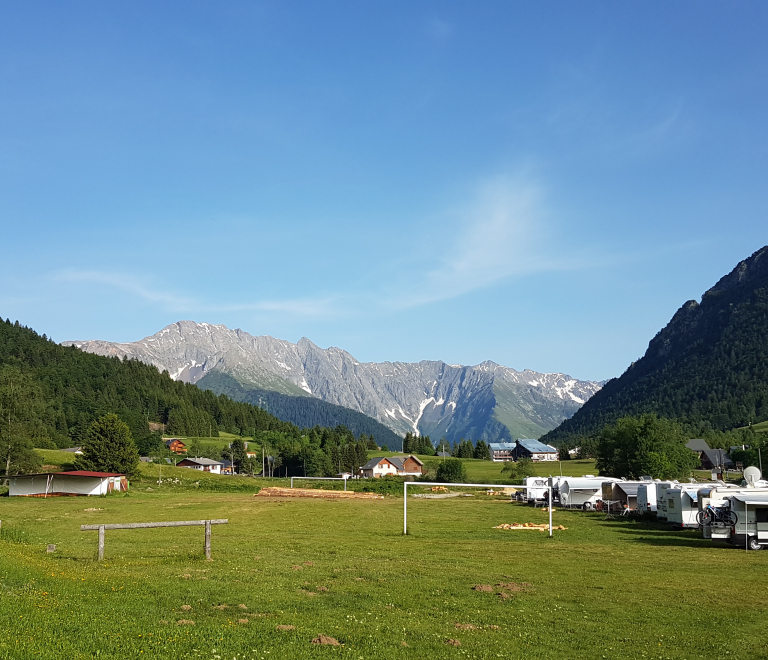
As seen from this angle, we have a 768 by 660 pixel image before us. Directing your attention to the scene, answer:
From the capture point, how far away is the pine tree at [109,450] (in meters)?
101

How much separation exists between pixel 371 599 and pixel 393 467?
157174mm

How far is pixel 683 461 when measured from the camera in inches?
3794

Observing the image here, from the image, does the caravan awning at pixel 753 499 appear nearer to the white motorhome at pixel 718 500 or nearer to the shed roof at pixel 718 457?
the white motorhome at pixel 718 500

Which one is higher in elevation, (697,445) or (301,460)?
(697,445)

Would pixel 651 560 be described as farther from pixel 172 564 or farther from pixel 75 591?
pixel 75 591

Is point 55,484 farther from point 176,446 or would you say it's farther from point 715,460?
point 715,460

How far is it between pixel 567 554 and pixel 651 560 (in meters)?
3.97

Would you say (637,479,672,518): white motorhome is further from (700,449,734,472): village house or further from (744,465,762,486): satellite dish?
(700,449,734,472): village house

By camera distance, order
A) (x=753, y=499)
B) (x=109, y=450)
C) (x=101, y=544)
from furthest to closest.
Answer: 1. (x=109, y=450)
2. (x=753, y=499)
3. (x=101, y=544)

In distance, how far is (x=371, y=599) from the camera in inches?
750

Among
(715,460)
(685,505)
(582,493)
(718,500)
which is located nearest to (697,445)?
(715,460)

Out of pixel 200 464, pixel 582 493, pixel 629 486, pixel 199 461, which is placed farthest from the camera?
pixel 199 461

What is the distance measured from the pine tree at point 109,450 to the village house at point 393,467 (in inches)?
3052

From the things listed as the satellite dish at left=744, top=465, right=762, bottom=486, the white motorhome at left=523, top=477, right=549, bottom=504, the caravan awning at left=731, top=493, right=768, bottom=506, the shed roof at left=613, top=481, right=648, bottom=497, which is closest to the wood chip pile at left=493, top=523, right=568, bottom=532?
the caravan awning at left=731, top=493, right=768, bottom=506
